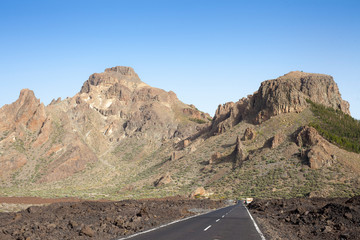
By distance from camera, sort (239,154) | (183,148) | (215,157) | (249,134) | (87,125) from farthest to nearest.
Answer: (87,125)
(183,148)
(249,134)
(215,157)
(239,154)

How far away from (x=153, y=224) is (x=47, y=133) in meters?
88.8

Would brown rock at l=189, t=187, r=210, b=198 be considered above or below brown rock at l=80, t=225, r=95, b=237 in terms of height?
below

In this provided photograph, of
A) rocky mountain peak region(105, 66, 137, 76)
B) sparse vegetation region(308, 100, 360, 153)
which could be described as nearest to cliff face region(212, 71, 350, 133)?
sparse vegetation region(308, 100, 360, 153)

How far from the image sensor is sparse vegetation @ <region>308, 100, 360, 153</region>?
64.3 metres

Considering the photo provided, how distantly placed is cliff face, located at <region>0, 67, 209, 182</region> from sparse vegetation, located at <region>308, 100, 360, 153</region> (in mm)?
52043

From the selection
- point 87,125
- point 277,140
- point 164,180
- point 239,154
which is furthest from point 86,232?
point 87,125

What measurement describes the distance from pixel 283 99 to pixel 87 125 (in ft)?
238

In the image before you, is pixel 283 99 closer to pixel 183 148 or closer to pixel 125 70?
pixel 183 148

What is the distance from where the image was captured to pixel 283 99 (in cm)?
7888

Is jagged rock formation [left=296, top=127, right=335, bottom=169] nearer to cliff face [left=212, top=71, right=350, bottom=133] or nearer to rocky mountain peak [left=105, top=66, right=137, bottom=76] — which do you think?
cliff face [left=212, top=71, right=350, bottom=133]

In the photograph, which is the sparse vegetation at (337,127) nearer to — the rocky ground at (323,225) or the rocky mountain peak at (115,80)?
the rocky ground at (323,225)

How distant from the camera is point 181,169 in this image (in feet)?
254

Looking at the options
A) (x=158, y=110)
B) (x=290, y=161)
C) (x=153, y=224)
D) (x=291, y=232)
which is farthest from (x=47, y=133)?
(x=291, y=232)

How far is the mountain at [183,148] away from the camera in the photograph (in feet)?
193
